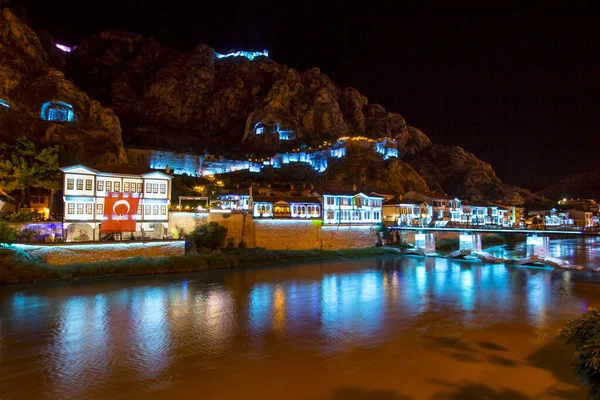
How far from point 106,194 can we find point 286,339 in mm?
21988

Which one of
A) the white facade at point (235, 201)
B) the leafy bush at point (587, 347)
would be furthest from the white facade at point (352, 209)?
the leafy bush at point (587, 347)

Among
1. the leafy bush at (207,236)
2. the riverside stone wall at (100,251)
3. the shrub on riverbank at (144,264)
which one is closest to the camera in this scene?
the shrub on riverbank at (144,264)

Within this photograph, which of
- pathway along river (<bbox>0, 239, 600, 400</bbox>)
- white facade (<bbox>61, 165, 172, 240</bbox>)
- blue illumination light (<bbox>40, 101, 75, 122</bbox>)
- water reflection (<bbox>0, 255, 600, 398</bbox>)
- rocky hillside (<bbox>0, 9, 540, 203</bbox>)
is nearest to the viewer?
pathway along river (<bbox>0, 239, 600, 400</bbox>)

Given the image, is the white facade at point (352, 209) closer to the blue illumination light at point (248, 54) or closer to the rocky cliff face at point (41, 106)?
the rocky cliff face at point (41, 106)

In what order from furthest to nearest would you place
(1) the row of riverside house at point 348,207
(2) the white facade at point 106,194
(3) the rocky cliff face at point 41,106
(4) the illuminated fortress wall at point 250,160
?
1. (4) the illuminated fortress wall at point 250,160
2. (1) the row of riverside house at point 348,207
3. (3) the rocky cliff face at point 41,106
4. (2) the white facade at point 106,194

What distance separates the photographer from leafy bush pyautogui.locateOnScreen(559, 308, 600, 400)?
6102mm

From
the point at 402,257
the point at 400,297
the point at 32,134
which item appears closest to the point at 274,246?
the point at 402,257

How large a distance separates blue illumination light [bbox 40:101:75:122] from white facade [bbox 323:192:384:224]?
121 ft

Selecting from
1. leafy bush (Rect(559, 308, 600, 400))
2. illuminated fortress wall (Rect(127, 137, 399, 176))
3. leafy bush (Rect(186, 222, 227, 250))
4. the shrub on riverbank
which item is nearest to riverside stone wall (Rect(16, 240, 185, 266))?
the shrub on riverbank

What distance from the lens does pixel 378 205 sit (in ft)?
171

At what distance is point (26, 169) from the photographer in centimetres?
3328

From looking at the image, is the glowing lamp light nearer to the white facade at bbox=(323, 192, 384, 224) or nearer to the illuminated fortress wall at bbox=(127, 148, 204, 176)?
the illuminated fortress wall at bbox=(127, 148, 204, 176)

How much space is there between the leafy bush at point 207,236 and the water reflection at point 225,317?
5.28 metres

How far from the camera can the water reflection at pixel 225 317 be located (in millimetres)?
13489
